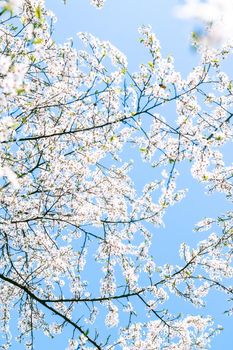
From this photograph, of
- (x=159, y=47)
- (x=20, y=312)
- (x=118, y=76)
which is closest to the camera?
(x=159, y=47)

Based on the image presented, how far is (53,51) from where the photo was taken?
6.50 metres

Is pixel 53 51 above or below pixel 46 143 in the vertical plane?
above

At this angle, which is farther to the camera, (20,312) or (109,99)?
(20,312)

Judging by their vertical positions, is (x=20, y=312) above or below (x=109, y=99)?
below

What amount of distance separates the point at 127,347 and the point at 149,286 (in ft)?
3.45

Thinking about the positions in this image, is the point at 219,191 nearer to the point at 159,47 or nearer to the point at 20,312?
the point at 159,47

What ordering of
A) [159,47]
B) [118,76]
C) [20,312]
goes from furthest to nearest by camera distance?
1. [20,312]
2. [118,76]
3. [159,47]

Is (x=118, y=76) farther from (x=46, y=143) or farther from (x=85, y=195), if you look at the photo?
(x=85, y=195)

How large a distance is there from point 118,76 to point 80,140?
1170 millimetres

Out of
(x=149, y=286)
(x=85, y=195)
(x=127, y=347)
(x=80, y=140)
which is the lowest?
(x=127, y=347)

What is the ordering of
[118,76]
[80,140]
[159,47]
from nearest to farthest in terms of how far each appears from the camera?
[159,47]
[118,76]
[80,140]

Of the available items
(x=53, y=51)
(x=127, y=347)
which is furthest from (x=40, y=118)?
(x=127, y=347)

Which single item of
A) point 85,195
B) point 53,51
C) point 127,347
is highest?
point 53,51


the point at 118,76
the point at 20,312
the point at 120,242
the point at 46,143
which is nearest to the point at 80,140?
the point at 46,143
